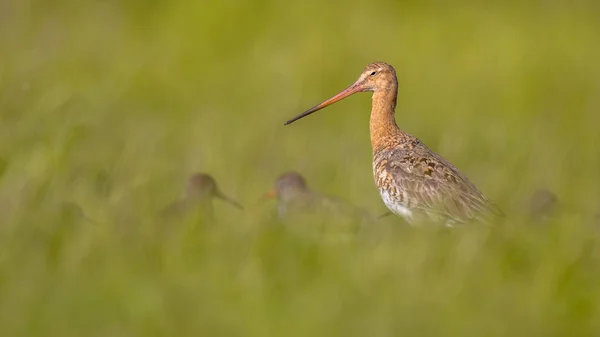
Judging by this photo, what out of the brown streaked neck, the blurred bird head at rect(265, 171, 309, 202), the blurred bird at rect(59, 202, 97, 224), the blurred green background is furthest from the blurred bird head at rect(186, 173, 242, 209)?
the blurred bird at rect(59, 202, 97, 224)

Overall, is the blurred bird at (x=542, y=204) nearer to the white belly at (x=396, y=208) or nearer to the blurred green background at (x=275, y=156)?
the blurred green background at (x=275, y=156)

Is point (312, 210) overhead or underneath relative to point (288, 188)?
overhead

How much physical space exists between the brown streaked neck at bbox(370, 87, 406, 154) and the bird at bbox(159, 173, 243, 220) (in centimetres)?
87

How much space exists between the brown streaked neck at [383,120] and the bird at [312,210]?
1.39 ft

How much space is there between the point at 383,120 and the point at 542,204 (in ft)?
3.28

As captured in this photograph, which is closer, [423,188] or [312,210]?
[423,188]

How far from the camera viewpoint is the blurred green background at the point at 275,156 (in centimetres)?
502

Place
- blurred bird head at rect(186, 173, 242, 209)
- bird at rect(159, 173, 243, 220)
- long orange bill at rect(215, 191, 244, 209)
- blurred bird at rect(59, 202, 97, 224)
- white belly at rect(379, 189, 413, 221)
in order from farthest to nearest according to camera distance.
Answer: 1. blurred bird head at rect(186, 173, 242, 209)
2. long orange bill at rect(215, 191, 244, 209)
3. white belly at rect(379, 189, 413, 221)
4. bird at rect(159, 173, 243, 220)
5. blurred bird at rect(59, 202, 97, 224)

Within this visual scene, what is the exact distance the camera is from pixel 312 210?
6.88 meters

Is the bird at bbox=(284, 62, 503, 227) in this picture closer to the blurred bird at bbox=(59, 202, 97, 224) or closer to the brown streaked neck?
the brown streaked neck

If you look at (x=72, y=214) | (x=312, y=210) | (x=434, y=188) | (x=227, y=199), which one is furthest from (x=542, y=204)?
(x=72, y=214)

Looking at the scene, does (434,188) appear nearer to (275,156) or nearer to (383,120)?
(383,120)

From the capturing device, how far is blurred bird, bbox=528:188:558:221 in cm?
714

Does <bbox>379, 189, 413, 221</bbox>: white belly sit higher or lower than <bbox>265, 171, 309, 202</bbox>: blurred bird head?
higher
